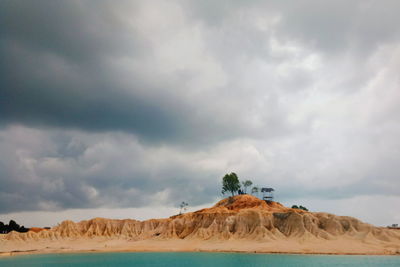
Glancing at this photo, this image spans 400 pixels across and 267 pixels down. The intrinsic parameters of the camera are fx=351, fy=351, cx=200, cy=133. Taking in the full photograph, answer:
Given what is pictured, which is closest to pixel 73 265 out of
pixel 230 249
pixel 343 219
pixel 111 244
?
pixel 230 249

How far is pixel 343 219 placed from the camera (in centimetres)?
13462

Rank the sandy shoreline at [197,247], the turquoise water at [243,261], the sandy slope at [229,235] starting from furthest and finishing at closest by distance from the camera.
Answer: the sandy slope at [229,235]
the sandy shoreline at [197,247]
the turquoise water at [243,261]

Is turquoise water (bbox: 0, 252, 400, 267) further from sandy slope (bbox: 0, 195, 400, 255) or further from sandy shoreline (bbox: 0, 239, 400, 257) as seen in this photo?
sandy slope (bbox: 0, 195, 400, 255)

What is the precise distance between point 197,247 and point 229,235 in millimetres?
14341

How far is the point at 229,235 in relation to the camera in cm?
13538

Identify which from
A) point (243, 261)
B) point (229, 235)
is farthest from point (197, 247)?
point (243, 261)

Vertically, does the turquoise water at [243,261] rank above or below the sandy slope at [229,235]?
below

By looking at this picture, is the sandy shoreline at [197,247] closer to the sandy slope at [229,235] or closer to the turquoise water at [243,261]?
the sandy slope at [229,235]

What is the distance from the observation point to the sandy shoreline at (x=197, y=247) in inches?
4230

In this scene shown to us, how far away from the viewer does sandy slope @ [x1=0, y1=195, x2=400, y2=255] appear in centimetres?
11691

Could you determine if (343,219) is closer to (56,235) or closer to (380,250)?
(380,250)

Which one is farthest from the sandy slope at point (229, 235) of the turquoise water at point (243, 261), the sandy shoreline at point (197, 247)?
the turquoise water at point (243, 261)

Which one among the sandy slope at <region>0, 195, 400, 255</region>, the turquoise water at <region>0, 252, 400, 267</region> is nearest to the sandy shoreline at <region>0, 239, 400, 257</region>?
the sandy slope at <region>0, 195, 400, 255</region>

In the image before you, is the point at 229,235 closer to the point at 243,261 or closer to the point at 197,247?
the point at 197,247
